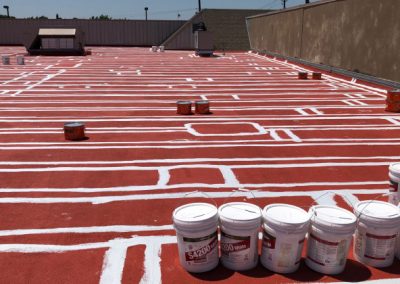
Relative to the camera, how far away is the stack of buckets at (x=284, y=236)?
4160 mm

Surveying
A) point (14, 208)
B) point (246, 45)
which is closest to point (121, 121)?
point (14, 208)

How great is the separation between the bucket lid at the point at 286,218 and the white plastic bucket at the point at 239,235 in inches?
5.0

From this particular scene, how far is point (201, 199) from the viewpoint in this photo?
6.24m

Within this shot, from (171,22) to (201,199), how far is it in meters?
46.5

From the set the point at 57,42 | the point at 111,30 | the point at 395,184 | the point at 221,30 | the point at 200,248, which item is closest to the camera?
the point at 200,248

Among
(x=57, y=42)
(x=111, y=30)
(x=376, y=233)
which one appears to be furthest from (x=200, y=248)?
(x=111, y=30)

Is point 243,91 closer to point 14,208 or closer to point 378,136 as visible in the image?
point 378,136

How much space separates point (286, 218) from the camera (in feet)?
13.9

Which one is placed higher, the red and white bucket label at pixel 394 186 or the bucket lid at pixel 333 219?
the red and white bucket label at pixel 394 186

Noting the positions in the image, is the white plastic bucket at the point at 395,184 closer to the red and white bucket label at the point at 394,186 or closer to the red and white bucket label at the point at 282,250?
the red and white bucket label at the point at 394,186

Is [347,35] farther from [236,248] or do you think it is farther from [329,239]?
[236,248]

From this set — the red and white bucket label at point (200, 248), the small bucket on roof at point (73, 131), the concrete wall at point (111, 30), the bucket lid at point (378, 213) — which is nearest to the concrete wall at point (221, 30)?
the concrete wall at point (111, 30)

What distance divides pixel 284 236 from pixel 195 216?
1024 mm

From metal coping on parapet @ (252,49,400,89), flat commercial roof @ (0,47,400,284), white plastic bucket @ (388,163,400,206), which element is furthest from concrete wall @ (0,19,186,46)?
white plastic bucket @ (388,163,400,206)
